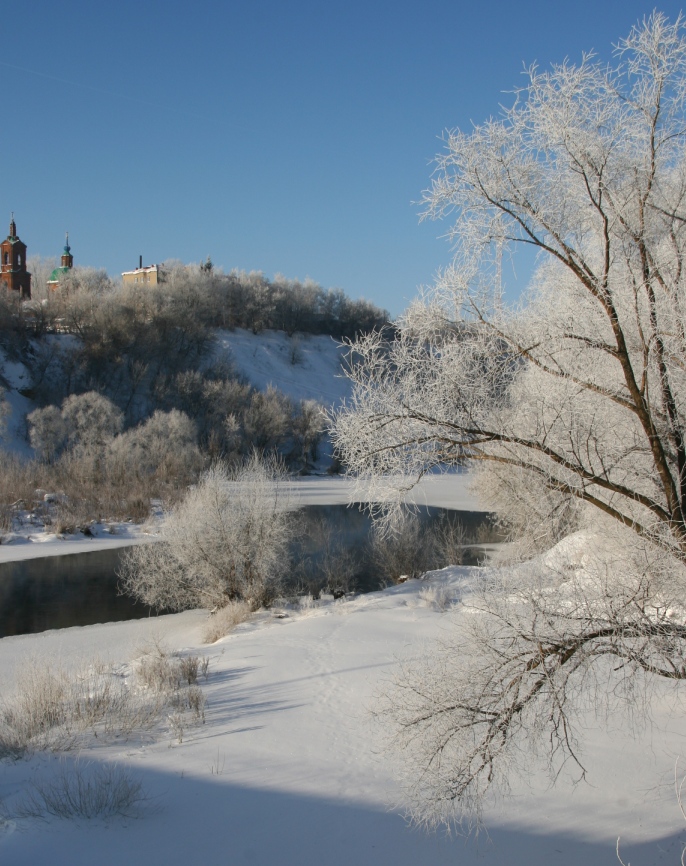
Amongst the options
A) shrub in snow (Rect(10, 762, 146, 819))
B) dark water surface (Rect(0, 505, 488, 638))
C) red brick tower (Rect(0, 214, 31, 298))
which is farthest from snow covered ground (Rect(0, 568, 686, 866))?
red brick tower (Rect(0, 214, 31, 298))

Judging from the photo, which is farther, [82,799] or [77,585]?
[77,585]

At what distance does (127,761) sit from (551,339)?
199 inches

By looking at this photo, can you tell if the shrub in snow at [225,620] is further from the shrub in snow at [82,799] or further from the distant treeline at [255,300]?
the distant treeline at [255,300]

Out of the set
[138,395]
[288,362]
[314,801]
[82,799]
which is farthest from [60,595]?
[288,362]

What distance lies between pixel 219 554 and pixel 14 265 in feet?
171

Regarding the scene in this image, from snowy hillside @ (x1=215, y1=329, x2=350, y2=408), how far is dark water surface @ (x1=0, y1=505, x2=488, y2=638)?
29472 millimetres

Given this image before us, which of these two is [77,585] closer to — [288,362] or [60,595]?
[60,595]

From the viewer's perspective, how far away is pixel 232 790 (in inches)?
240

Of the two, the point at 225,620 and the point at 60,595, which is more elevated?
the point at 60,595

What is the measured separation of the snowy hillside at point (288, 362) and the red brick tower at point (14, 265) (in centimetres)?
1651

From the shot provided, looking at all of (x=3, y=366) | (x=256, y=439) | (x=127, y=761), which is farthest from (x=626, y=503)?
(x=3, y=366)

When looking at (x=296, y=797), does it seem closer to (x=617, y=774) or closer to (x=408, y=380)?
(x=617, y=774)

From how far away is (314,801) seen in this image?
595cm

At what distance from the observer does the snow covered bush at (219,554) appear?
53.7ft
